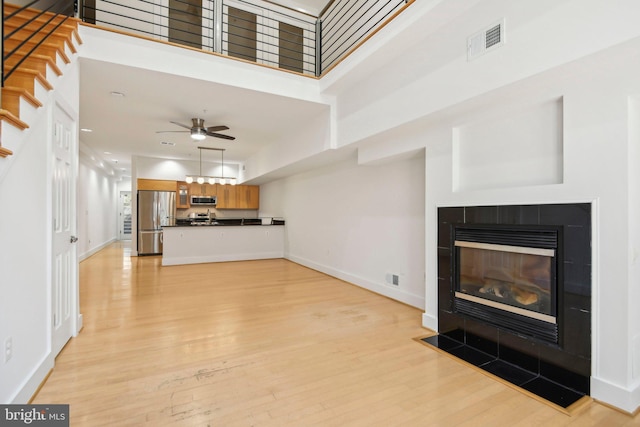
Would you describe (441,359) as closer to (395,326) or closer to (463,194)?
(395,326)

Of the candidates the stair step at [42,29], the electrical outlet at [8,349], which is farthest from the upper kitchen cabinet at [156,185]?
the electrical outlet at [8,349]

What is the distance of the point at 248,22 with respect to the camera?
6516 mm

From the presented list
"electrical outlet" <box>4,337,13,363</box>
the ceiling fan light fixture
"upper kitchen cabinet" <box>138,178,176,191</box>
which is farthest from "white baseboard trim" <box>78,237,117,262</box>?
"electrical outlet" <box>4,337,13,363</box>

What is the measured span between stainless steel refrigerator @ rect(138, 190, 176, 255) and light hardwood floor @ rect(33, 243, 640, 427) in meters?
4.93

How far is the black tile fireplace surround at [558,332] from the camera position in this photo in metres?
2.26

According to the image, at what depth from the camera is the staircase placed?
6.32 ft

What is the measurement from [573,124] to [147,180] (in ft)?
33.3

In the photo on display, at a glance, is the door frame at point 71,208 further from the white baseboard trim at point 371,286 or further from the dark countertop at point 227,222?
the dark countertop at point 227,222

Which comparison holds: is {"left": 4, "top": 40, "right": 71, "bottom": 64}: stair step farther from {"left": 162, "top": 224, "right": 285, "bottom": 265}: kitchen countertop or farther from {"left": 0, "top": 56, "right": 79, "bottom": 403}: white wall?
{"left": 162, "top": 224, "right": 285, "bottom": 265}: kitchen countertop

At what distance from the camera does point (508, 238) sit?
2795mm

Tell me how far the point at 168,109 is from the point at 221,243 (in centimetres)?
400

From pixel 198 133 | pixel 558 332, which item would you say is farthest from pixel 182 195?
pixel 558 332

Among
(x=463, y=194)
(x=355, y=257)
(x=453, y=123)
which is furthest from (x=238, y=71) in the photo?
(x=355, y=257)

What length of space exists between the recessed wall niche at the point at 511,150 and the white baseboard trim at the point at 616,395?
4.89 feet
